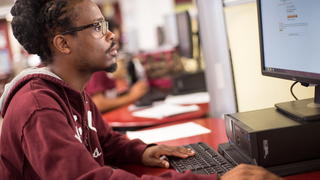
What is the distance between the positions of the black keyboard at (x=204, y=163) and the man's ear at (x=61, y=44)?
509mm

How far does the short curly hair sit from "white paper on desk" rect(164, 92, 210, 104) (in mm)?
1474

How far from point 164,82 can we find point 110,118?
1244 millimetres

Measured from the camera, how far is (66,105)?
122 cm

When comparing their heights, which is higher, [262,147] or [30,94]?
[30,94]

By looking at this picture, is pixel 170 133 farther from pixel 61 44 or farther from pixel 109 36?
pixel 61 44

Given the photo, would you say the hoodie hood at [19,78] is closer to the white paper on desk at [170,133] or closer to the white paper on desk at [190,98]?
the white paper on desk at [170,133]

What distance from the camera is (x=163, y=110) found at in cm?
248

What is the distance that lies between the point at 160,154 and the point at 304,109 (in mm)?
508

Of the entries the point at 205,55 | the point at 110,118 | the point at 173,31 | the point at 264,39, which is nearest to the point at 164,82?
the point at 173,31

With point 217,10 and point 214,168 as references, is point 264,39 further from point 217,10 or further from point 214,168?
point 217,10

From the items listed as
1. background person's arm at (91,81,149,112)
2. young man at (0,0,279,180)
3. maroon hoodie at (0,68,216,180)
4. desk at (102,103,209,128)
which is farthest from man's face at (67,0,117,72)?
background person's arm at (91,81,149,112)

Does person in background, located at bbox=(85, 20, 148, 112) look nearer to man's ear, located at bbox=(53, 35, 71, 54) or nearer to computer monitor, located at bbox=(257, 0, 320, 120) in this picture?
man's ear, located at bbox=(53, 35, 71, 54)

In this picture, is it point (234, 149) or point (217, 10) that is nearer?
point (234, 149)

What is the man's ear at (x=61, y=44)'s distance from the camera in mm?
1312
